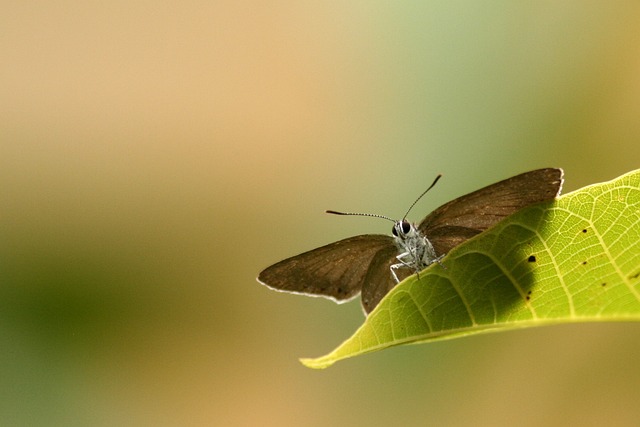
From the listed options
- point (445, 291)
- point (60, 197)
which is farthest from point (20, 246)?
point (445, 291)

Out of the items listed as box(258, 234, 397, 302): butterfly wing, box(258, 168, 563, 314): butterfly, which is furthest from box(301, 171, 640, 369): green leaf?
box(258, 234, 397, 302): butterfly wing

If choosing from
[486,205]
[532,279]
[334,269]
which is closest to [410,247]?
[334,269]

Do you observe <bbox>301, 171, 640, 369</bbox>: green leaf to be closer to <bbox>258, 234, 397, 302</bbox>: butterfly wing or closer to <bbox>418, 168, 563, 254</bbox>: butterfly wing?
<bbox>418, 168, 563, 254</bbox>: butterfly wing

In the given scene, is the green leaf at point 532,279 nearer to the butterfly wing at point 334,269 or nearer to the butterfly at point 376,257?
the butterfly at point 376,257

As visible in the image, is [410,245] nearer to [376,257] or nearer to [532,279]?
[376,257]

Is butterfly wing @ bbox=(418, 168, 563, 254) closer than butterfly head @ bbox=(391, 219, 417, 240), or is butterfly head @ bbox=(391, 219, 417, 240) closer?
butterfly wing @ bbox=(418, 168, 563, 254)

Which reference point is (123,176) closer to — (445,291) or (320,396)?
(320,396)

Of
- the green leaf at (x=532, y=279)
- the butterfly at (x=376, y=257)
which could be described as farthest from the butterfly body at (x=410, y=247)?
the green leaf at (x=532, y=279)
